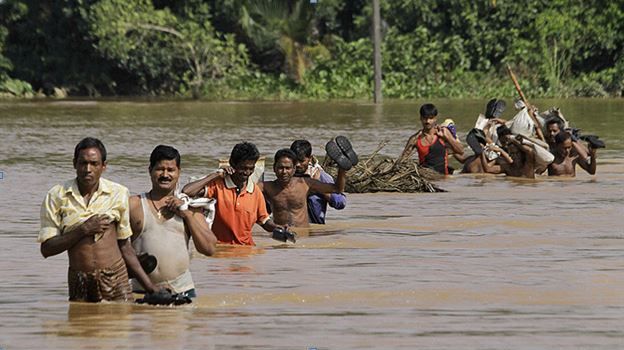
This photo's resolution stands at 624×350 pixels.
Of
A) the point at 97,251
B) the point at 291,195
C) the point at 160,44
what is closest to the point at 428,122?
the point at 291,195

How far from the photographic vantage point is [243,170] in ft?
37.2

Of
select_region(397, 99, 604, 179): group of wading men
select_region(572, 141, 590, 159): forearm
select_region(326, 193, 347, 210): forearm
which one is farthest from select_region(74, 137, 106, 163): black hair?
select_region(572, 141, 590, 159): forearm

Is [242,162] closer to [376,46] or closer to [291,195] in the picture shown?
[291,195]

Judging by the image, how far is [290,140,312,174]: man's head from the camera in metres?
13.2

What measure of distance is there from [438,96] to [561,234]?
30.6m

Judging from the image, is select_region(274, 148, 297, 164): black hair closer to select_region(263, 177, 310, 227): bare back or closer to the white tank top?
select_region(263, 177, 310, 227): bare back

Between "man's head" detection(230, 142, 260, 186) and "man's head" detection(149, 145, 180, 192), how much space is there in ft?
7.64

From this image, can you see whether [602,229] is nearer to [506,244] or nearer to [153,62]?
[506,244]

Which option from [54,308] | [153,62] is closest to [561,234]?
[54,308]

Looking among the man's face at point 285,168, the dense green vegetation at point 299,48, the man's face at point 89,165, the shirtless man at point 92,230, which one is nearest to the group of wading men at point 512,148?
the man's face at point 285,168

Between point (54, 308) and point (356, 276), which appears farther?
point (356, 276)

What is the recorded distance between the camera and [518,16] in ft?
148

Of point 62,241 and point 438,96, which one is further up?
point 62,241

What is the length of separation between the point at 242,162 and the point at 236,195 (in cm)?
28
